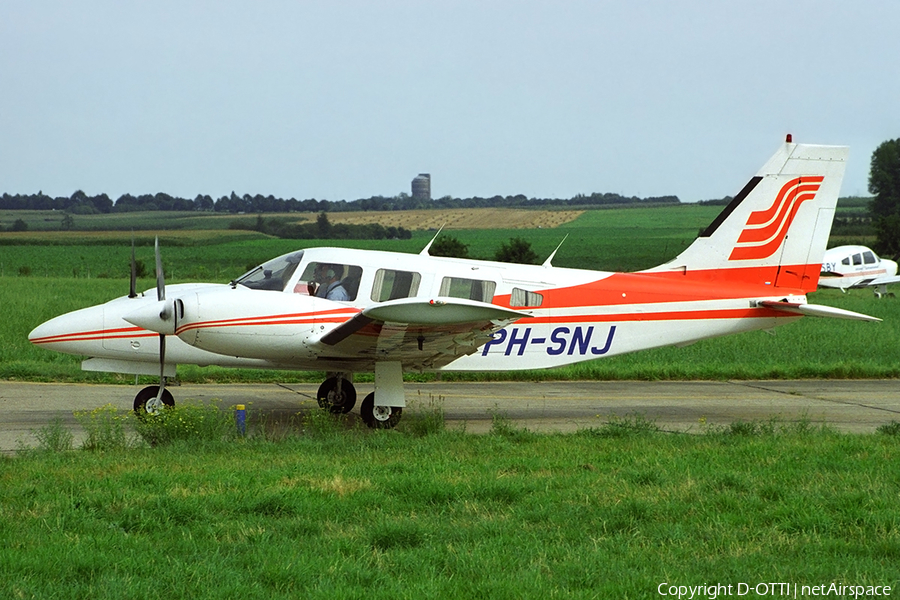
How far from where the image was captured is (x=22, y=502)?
7223mm

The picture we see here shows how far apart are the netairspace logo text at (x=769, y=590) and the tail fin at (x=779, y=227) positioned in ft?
29.0

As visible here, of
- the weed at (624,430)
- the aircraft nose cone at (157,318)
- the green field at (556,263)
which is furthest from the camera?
the green field at (556,263)

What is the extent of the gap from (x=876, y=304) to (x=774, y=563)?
114 ft

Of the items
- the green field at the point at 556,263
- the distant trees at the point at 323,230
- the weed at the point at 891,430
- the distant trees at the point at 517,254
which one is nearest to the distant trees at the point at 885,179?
the green field at the point at 556,263

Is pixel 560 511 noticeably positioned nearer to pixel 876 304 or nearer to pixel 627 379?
pixel 627 379

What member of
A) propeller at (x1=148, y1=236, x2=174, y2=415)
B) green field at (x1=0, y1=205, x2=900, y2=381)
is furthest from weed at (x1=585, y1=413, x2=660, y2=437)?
green field at (x1=0, y1=205, x2=900, y2=381)

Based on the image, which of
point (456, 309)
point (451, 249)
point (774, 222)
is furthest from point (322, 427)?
point (451, 249)

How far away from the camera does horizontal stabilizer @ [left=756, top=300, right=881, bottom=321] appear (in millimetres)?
12961

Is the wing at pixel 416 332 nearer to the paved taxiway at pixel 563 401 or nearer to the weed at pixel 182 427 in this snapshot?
the paved taxiway at pixel 563 401

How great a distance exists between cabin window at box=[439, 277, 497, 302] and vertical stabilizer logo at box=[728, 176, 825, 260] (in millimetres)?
4075

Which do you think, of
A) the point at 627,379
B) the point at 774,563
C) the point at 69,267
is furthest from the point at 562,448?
the point at 69,267

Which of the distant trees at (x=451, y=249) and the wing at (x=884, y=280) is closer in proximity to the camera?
the distant trees at (x=451, y=249)

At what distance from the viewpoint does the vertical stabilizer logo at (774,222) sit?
14.0m

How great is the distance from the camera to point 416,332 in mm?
11258
